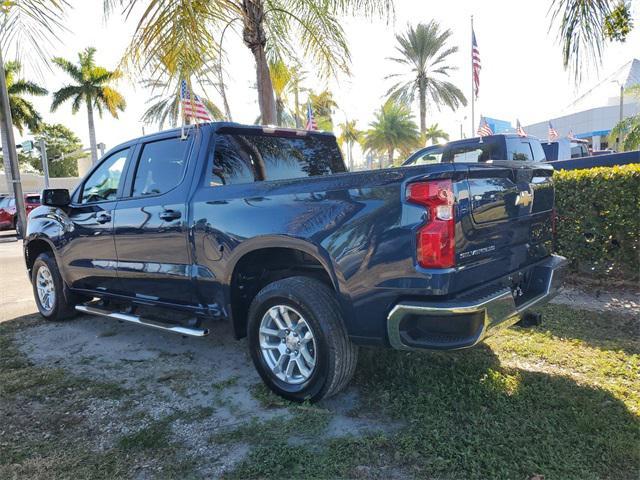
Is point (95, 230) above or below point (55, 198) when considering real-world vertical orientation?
below

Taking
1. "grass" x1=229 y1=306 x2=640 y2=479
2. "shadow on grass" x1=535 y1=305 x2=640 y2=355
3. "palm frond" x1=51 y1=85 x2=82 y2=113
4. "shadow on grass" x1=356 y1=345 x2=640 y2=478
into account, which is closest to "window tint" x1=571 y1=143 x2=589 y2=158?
"shadow on grass" x1=535 y1=305 x2=640 y2=355

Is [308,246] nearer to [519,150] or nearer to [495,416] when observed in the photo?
[495,416]

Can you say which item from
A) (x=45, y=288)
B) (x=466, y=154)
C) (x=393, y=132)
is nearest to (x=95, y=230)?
(x=45, y=288)

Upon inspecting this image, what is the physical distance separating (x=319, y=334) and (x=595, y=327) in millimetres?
2929

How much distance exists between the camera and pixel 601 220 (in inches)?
213

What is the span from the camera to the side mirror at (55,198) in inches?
193

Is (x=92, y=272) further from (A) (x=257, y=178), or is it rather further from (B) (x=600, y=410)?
(B) (x=600, y=410)

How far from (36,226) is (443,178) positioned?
15.8 ft

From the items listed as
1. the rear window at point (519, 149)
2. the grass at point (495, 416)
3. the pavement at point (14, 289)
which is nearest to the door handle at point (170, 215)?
the grass at point (495, 416)

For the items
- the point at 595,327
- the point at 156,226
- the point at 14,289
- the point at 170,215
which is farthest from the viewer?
Result: the point at 14,289

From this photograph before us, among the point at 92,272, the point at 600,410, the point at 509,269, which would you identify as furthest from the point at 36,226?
the point at 600,410

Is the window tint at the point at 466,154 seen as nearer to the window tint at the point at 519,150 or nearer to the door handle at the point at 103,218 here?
the window tint at the point at 519,150

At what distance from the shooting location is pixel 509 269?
311 centimetres

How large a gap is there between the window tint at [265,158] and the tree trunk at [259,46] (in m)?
3.82
